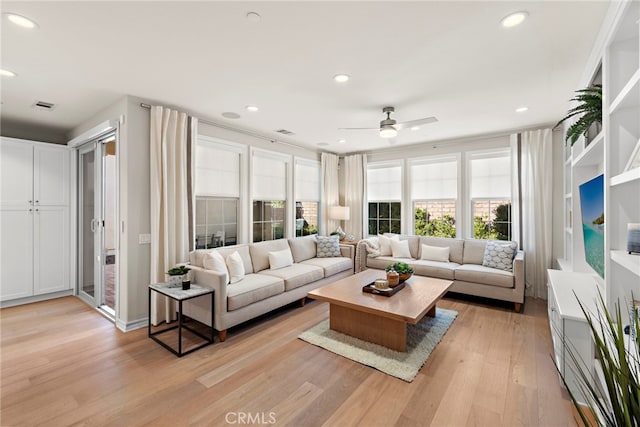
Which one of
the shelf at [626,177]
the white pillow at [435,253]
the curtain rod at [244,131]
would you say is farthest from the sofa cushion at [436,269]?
the curtain rod at [244,131]

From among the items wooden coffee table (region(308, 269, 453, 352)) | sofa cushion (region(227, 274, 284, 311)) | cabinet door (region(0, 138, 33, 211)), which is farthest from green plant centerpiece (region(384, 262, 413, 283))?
cabinet door (region(0, 138, 33, 211))

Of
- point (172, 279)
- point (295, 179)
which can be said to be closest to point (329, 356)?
point (172, 279)

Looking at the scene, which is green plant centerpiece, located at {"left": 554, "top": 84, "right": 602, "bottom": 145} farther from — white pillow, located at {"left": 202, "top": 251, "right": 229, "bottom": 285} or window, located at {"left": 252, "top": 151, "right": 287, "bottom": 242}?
window, located at {"left": 252, "top": 151, "right": 287, "bottom": 242}

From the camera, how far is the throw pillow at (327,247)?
17.1 feet

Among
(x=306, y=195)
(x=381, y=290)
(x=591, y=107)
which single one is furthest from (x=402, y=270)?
(x=306, y=195)

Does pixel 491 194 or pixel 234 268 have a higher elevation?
pixel 491 194

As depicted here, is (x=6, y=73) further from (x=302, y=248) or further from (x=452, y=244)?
(x=452, y=244)

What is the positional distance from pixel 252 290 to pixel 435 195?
3.90 meters

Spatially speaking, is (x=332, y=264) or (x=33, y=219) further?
(x=332, y=264)

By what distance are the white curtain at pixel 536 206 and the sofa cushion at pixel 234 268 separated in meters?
4.28

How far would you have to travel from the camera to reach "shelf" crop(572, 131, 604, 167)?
2.33m

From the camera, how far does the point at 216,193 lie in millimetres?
4352

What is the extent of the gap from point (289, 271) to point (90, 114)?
343 cm

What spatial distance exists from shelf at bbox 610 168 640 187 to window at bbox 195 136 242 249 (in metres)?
4.21
